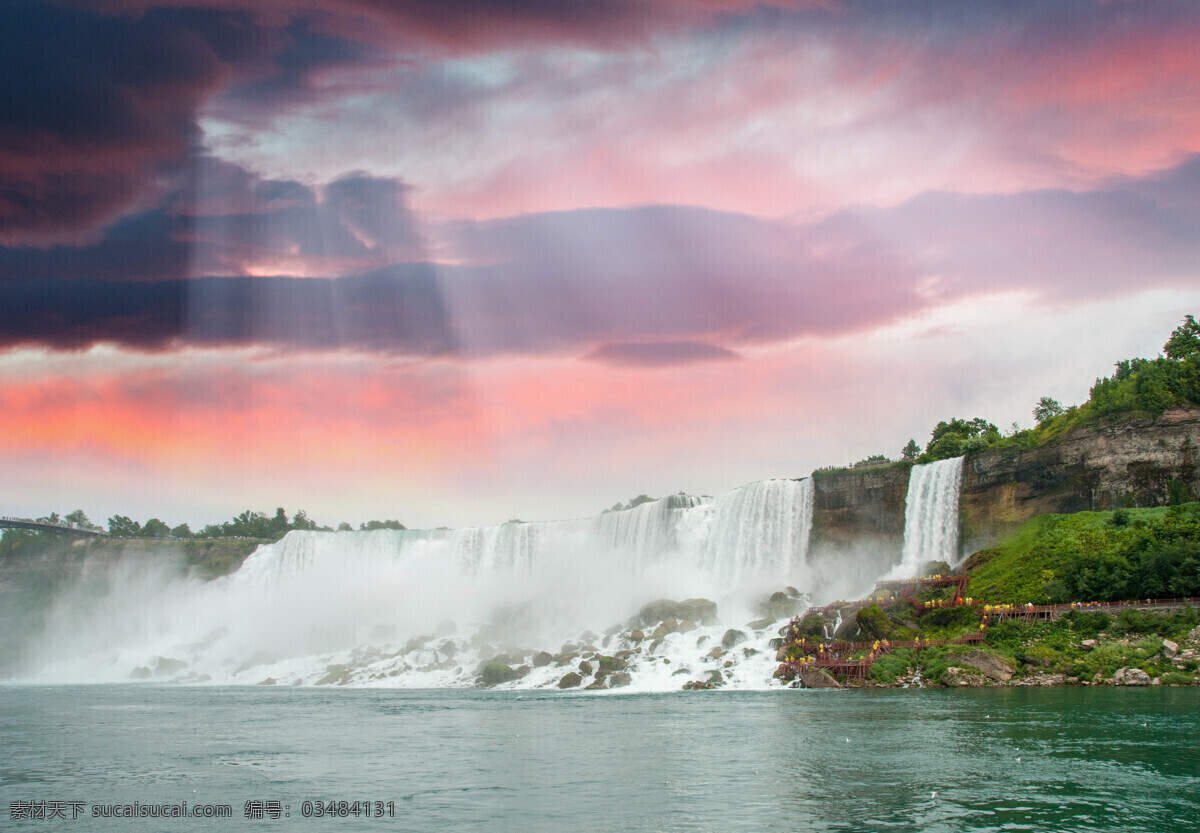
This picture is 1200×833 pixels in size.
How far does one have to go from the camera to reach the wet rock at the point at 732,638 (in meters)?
55.5

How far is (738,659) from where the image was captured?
5275 cm

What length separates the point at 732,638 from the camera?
55.9m

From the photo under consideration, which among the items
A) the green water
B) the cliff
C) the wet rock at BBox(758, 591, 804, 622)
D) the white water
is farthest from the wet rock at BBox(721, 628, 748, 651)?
the cliff

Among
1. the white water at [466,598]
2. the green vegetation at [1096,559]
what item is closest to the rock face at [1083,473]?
the green vegetation at [1096,559]

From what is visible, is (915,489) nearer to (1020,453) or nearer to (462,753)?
(1020,453)

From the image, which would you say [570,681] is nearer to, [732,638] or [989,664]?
[732,638]

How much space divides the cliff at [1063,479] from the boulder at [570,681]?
2725cm

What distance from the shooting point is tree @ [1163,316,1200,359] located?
213ft

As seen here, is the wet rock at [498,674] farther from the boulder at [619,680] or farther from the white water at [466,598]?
the boulder at [619,680]

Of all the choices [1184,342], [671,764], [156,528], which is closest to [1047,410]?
[1184,342]

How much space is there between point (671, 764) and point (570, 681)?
31.7m

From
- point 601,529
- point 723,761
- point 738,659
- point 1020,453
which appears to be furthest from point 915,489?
point 723,761

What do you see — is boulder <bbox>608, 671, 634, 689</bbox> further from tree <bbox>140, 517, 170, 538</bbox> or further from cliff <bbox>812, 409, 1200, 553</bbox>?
tree <bbox>140, 517, 170, 538</bbox>

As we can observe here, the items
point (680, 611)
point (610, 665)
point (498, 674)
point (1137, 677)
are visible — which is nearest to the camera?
point (1137, 677)
